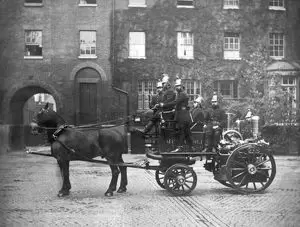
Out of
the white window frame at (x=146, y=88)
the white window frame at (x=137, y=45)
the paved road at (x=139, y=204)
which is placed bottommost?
the paved road at (x=139, y=204)

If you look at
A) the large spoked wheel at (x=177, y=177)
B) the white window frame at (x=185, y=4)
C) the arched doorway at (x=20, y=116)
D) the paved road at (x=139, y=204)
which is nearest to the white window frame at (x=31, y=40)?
the arched doorway at (x=20, y=116)

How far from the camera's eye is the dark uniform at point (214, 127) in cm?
913

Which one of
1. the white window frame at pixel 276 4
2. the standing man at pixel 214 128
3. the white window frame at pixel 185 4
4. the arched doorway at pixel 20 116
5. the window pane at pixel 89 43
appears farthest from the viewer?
the white window frame at pixel 185 4

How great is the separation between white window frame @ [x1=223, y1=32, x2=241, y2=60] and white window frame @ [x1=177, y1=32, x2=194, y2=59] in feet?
5.78

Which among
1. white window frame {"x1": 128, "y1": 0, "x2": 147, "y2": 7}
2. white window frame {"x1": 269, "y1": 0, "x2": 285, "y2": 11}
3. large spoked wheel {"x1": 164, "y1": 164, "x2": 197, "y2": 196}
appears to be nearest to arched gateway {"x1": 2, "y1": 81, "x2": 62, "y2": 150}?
white window frame {"x1": 128, "y1": 0, "x2": 147, "y2": 7}

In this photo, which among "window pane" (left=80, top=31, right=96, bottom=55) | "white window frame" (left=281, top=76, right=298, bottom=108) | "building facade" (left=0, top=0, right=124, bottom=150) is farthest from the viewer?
"white window frame" (left=281, top=76, right=298, bottom=108)

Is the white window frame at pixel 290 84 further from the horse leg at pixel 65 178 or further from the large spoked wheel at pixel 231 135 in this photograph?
the horse leg at pixel 65 178

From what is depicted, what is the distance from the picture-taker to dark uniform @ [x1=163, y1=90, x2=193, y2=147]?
8531 millimetres

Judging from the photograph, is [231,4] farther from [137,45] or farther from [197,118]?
[197,118]

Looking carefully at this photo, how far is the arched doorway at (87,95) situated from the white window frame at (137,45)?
429 cm

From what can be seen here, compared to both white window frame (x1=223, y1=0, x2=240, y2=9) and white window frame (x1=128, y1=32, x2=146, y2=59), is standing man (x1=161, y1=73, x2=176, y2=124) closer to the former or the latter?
white window frame (x1=223, y1=0, x2=240, y2=9)

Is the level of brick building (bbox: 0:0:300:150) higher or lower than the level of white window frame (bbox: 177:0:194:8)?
lower

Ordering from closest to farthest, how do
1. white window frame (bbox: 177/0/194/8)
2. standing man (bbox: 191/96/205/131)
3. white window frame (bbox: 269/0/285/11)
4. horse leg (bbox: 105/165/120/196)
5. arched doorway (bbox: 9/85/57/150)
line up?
horse leg (bbox: 105/165/120/196) → standing man (bbox: 191/96/205/131) → white window frame (bbox: 269/0/285/11) → arched doorway (bbox: 9/85/57/150) → white window frame (bbox: 177/0/194/8)

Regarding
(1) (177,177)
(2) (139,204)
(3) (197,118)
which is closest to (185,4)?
(3) (197,118)
